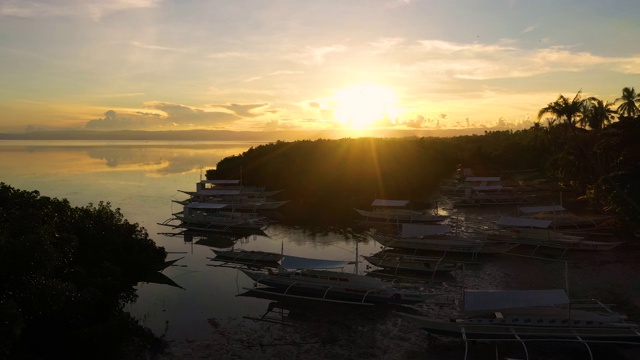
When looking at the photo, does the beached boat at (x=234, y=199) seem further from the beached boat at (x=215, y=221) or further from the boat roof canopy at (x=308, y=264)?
the boat roof canopy at (x=308, y=264)

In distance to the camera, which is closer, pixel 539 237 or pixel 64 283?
pixel 64 283

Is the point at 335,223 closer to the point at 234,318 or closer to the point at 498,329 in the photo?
the point at 234,318

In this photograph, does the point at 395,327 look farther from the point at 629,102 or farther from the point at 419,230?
the point at 629,102

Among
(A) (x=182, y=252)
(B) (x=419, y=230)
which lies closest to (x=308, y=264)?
(B) (x=419, y=230)

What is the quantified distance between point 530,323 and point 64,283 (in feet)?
66.9

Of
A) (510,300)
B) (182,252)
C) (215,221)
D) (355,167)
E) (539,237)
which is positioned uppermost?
(355,167)

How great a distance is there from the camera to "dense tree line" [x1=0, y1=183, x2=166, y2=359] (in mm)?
16266

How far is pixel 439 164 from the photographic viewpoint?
3922 inches

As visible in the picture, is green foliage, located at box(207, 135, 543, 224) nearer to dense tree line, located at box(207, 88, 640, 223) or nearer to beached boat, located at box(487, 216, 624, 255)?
dense tree line, located at box(207, 88, 640, 223)

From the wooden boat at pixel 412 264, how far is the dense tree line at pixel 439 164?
18.4 m

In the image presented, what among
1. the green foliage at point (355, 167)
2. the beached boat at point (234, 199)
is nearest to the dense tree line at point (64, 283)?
the beached boat at point (234, 199)

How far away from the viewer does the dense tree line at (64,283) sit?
1627 centimetres

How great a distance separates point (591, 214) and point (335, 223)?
89.8ft

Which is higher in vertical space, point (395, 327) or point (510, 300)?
point (510, 300)
